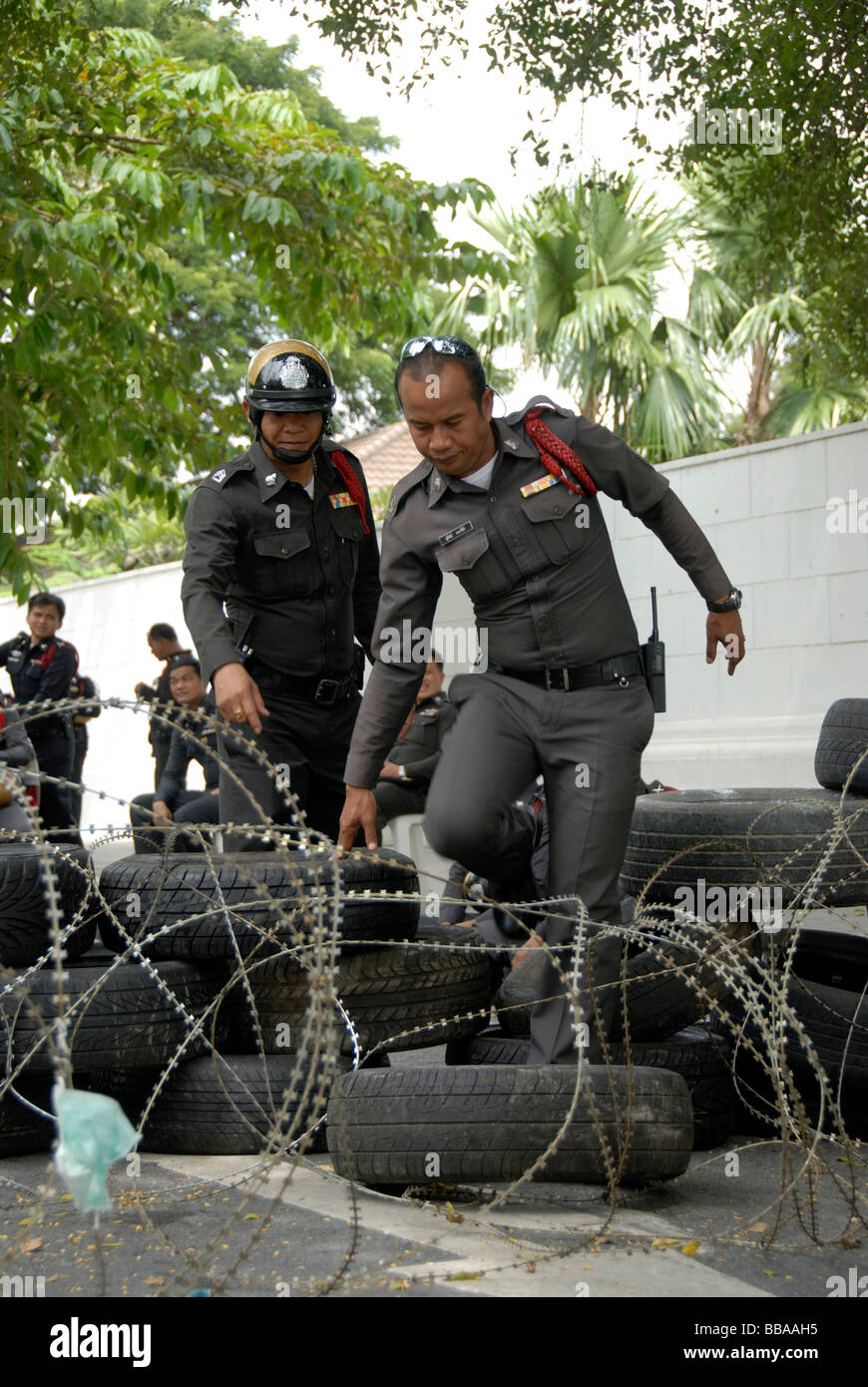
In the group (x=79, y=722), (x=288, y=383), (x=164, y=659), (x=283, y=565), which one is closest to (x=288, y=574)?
(x=283, y=565)

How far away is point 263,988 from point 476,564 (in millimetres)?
1379

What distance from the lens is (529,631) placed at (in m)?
3.94

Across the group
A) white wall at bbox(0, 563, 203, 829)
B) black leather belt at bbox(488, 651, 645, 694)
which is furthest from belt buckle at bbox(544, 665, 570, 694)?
white wall at bbox(0, 563, 203, 829)

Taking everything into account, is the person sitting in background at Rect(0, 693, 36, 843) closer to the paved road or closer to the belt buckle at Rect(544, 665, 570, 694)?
the paved road

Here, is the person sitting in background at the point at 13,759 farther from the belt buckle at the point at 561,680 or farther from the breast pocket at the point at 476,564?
the belt buckle at the point at 561,680

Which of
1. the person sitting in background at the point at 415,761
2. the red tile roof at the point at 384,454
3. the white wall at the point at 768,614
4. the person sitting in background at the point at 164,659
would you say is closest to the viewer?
the person sitting in background at the point at 415,761

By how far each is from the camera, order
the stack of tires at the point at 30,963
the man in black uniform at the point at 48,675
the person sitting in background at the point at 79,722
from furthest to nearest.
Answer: the person sitting in background at the point at 79,722 < the man in black uniform at the point at 48,675 < the stack of tires at the point at 30,963

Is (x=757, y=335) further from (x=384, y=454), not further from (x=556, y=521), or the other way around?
(x=556, y=521)

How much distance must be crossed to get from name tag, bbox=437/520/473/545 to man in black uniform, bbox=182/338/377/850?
3.17ft

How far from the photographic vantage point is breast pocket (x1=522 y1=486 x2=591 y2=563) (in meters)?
3.94

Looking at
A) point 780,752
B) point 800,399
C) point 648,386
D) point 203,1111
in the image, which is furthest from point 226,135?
point 800,399

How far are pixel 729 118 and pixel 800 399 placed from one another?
15604mm

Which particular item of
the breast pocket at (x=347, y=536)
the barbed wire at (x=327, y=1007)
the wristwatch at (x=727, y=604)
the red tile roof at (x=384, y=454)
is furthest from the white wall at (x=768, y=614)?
the red tile roof at (x=384, y=454)

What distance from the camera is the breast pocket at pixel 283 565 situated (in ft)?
15.9
